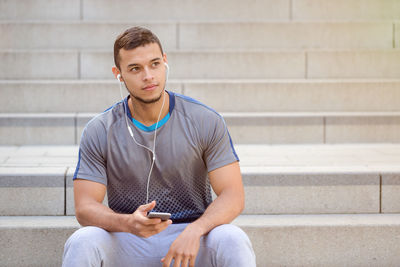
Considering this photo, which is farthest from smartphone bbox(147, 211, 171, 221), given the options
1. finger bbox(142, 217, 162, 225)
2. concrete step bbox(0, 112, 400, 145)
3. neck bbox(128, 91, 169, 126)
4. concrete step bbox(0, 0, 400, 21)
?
concrete step bbox(0, 0, 400, 21)

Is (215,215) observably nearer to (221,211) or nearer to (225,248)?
(221,211)

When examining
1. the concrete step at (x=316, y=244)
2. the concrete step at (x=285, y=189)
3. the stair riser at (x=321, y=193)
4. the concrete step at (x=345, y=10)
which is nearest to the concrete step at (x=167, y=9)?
the concrete step at (x=345, y=10)

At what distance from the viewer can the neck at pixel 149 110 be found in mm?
2539

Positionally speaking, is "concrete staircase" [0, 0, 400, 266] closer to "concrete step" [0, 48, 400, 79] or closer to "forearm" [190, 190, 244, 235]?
"concrete step" [0, 48, 400, 79]

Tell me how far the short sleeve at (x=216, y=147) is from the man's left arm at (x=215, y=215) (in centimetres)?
3

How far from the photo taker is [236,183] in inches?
99.4

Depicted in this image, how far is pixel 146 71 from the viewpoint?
248 cm

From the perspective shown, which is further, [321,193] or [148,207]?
[321,193]

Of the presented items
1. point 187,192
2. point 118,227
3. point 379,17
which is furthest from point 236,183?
point 379,17

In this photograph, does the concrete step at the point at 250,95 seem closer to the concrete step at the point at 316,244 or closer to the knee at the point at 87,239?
the concrete step at the point at 316,244

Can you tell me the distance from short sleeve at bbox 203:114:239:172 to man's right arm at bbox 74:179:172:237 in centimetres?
38

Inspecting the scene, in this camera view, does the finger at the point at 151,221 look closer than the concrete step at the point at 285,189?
Yes

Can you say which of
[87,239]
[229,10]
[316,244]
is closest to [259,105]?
[229,10]

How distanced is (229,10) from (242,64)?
3.30 feet
